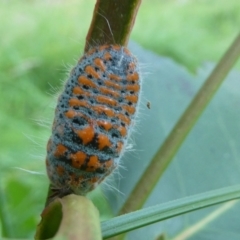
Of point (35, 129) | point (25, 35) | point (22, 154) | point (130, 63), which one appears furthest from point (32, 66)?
point (130, 63)

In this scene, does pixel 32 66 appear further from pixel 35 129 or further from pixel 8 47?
pixel 35 129

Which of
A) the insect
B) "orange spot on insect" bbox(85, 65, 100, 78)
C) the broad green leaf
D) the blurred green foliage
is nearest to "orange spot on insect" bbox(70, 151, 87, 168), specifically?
the insect

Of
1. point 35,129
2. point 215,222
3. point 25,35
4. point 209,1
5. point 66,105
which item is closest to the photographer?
point 66,105

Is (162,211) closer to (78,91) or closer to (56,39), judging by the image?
(78,91)

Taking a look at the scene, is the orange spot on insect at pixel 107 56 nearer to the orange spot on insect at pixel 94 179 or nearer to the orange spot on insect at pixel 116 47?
the orange spot on insect at pixel 116 47

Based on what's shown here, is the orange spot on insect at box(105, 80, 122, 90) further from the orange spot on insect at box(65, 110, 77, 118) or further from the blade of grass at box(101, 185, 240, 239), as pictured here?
the blade of grass at box(101, 185, 240, 239)

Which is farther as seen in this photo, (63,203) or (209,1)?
(209,1)

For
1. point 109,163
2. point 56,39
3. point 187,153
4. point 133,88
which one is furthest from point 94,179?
point 56,39
